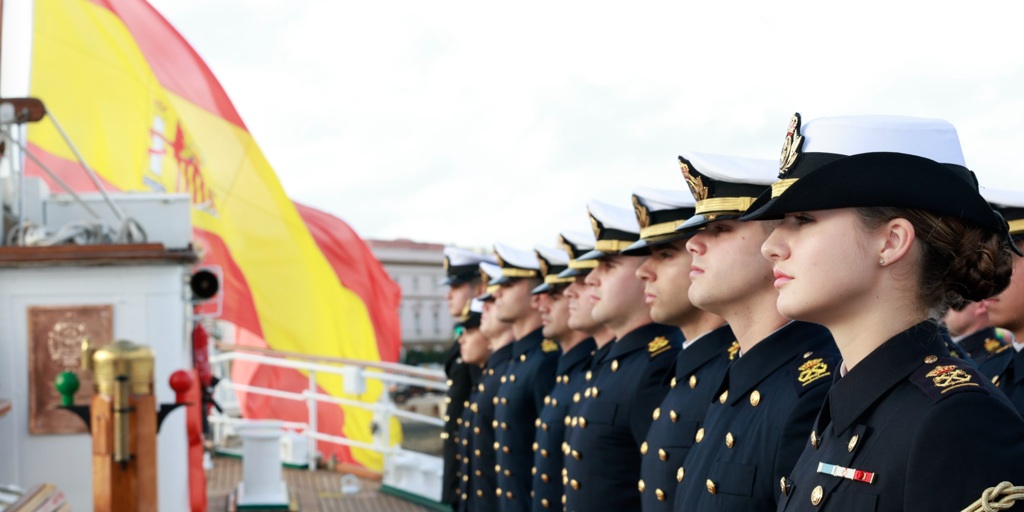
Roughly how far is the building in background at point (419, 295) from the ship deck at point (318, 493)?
155 feet

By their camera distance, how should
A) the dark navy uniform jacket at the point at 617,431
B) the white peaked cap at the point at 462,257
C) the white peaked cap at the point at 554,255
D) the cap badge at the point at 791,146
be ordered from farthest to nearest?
the white peaked cap at the point at 462,257, the white peaked cap at the point at 554,255, the dark navy uniform jacket at the point at 617,431, the cap badge at the point at 791,146

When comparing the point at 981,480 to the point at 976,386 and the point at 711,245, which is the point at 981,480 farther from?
the point at 711,245

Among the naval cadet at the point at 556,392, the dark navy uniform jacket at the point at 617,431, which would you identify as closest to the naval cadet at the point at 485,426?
the naval cadet at the point at 556,392

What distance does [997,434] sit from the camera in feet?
3.87

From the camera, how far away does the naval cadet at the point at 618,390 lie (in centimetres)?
313

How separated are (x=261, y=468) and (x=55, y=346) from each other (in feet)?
6.40

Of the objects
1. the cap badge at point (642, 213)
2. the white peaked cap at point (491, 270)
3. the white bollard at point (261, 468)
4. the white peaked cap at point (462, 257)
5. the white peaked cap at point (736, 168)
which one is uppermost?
the white peaked cap at point (736, 168)

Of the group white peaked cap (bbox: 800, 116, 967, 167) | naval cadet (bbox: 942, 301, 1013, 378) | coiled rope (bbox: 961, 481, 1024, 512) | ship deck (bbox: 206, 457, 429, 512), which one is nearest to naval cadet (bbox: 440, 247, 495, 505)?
ship deck (bbox: 206, 457, 429, 512)

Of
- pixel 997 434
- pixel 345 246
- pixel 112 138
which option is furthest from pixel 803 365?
pixel 345 246

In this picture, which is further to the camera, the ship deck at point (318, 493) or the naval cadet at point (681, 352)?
the ship deck at point (318, 493)

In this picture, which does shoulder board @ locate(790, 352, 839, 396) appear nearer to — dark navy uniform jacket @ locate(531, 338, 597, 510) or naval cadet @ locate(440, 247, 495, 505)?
dark navy uniform jacket @ locate(531, 338, 597, 510)

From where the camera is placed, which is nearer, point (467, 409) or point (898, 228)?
point (898, 228)

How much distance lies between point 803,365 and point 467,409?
3.73 metres

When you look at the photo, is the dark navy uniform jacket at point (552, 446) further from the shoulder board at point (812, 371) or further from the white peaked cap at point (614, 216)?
the shoulder board at point (812, 371)
